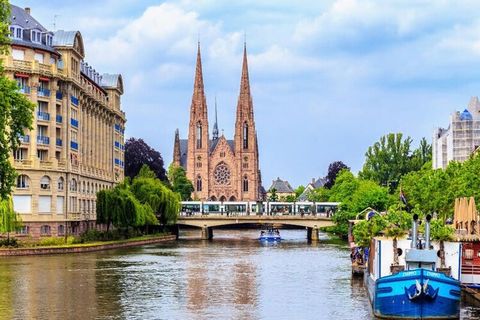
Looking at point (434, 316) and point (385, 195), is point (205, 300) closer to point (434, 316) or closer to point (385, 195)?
point (434, 316)

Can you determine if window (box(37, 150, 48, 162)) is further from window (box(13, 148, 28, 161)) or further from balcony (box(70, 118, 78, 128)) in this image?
balcony (box(70, 118, 78, 128))

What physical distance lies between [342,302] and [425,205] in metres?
46.9

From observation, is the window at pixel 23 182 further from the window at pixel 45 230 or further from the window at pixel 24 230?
the window at pixel 45 230

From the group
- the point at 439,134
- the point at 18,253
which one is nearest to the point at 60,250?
the point at 18,253

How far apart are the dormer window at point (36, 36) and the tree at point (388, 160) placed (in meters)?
93.2

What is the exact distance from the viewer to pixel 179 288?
54.1m

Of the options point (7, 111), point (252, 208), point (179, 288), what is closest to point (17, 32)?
point (179, 288)

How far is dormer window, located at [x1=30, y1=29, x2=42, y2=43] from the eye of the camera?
93.8m

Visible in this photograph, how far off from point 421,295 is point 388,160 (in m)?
142

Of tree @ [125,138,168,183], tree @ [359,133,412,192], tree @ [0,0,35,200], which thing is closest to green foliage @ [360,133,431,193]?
tree @ [359,133,412,192]

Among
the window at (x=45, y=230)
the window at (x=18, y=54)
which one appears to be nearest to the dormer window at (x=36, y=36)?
the window at (x=18, y=54)

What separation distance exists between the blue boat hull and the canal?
3393mm

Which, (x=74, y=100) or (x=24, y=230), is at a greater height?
(x=74, y=100)

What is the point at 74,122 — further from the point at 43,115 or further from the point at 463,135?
the point at 463,135
